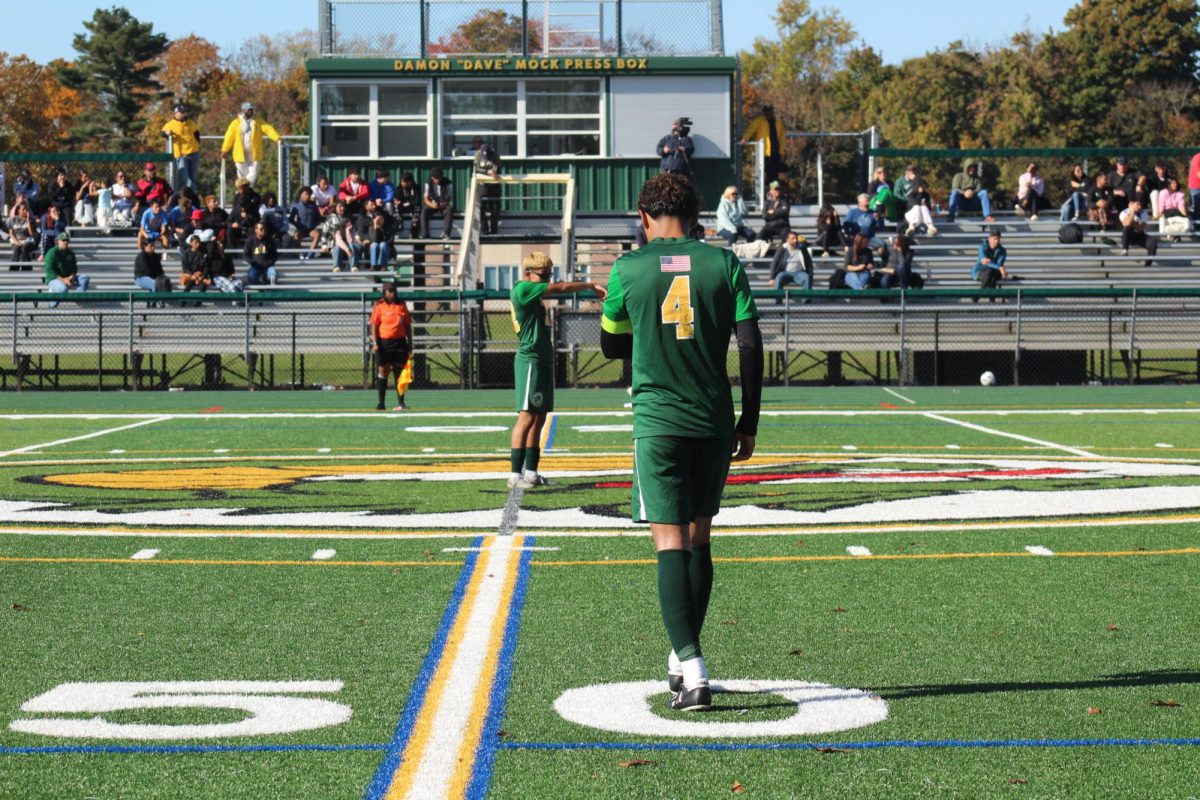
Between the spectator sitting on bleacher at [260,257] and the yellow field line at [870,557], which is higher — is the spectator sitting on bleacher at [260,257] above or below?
above

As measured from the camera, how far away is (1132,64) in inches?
2970

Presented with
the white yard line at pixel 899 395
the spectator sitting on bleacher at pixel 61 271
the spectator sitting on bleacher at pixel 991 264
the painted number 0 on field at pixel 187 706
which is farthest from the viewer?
the spectator sitting on bleacher at pixel 991 264

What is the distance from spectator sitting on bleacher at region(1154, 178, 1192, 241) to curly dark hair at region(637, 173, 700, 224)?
28.5 metres

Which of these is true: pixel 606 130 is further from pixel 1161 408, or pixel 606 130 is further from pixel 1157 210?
pixel 1161 408

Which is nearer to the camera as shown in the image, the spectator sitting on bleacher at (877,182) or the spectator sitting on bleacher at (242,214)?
the spectator sitting on bleacher at (242,214)

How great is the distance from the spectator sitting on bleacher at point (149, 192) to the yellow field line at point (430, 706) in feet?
88.1

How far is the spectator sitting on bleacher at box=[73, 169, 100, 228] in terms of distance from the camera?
1367 inches

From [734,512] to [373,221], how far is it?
20818 millimetres

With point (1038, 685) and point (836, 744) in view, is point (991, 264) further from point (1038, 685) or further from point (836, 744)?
point (836, 744)

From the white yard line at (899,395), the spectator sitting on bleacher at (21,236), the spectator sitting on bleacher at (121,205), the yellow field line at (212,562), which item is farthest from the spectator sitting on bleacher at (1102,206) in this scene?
the yellow field line at (212,562)

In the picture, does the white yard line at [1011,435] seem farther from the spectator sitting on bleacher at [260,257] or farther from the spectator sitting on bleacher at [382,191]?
the spectator sitting on bleacher at [382,191]

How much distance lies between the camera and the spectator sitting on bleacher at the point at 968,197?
34.9m

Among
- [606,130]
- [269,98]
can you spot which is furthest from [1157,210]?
[269,98]

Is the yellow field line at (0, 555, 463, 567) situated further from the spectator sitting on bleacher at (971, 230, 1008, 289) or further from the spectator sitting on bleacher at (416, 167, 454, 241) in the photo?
the spectator sitting on bleacher at (416, 167, 454, 241)
